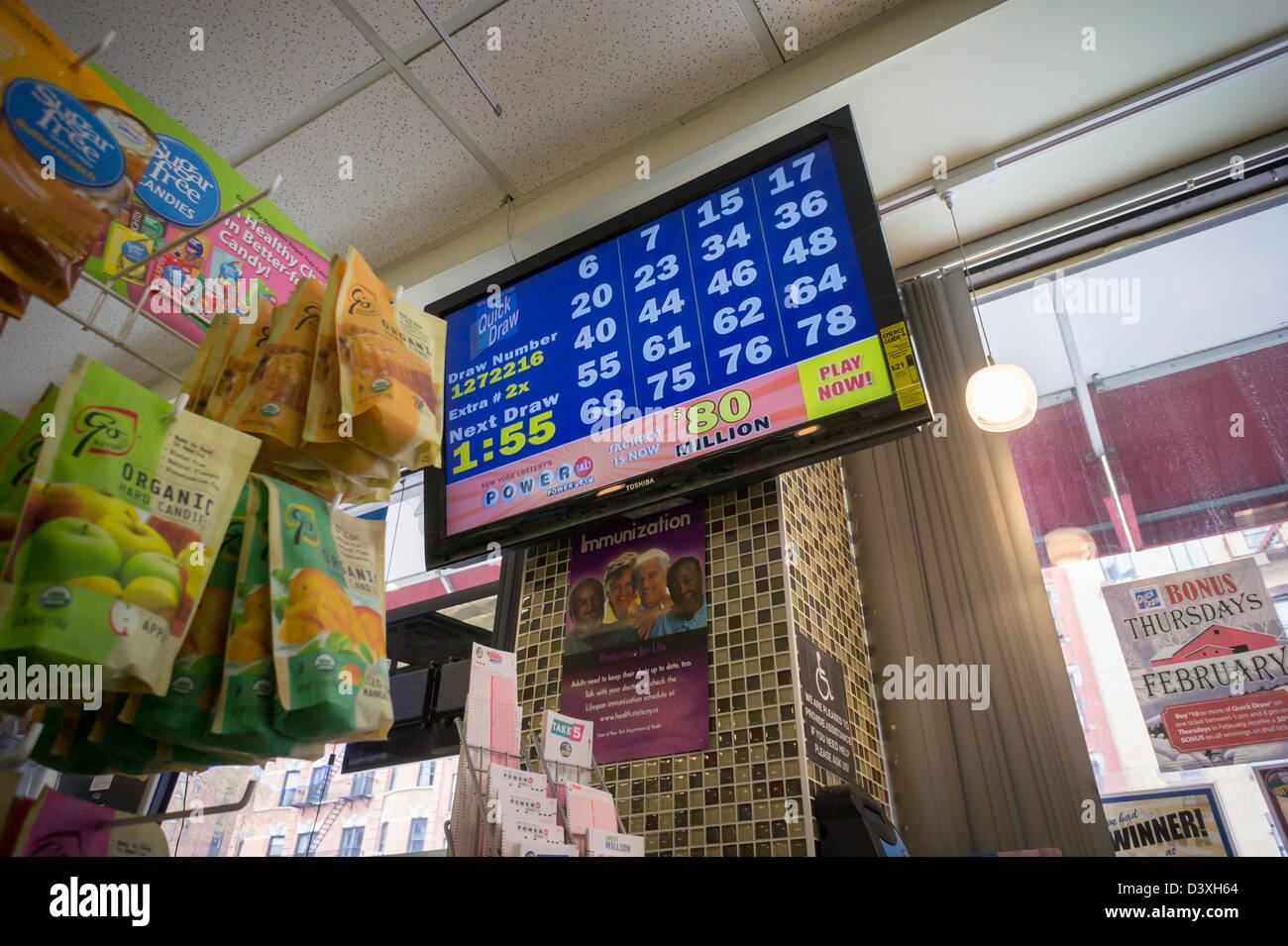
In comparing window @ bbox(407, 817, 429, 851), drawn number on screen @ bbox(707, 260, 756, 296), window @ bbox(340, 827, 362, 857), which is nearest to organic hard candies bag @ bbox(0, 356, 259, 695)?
drawn number on screen @ bbox(707, 260, 756, 296)

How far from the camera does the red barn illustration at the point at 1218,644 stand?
8.44 feet

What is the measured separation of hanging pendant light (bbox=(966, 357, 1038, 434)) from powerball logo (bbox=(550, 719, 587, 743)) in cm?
173

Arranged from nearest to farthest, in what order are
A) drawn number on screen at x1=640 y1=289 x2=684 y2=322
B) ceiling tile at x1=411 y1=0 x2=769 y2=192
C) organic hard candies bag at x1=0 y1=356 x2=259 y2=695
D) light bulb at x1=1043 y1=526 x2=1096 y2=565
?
organic hard candies bag at x1=0 y1=356 x2=259 y2=695, drawn number on screen at x1=640 y1=289 x2=684 y2=322, ceiling tile at x1=411 y1=0 x2=769 y2=192, light bulb at x1=1043 y1=526 x2=1096 y2=565

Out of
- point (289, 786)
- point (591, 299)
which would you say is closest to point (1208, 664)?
point (591, 299)

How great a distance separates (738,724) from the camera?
2.40m

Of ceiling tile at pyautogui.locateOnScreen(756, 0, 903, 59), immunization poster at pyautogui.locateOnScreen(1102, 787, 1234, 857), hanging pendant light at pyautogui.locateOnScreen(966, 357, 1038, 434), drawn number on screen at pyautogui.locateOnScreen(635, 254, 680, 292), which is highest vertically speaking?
ceiling tile at pyautogui.locateOnScreen(756, 0, 903, 59)

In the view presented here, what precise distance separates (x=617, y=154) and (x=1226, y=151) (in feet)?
7.90

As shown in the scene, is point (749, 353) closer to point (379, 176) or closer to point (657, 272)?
point (657, 272)

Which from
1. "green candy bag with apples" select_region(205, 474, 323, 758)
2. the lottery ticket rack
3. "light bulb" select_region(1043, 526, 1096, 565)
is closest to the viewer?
"green candy bag with apples" select_region(205, 474, 323, 758)

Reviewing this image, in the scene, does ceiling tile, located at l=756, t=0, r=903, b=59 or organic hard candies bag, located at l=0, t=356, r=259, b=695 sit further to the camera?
ceiling tile, located at l=756, t=0, r=903, b=59

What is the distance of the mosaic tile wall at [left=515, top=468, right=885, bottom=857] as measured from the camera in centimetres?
223

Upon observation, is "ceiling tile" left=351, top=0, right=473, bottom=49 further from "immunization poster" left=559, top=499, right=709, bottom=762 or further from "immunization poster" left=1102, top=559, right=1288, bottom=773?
"immunization poster" left=1102, top=559, right=1288, bottom=773

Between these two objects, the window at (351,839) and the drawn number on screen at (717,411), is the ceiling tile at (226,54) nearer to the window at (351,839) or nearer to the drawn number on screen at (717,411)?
the drawn number on screen at (717,411)

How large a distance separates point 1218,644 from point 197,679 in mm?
2977
